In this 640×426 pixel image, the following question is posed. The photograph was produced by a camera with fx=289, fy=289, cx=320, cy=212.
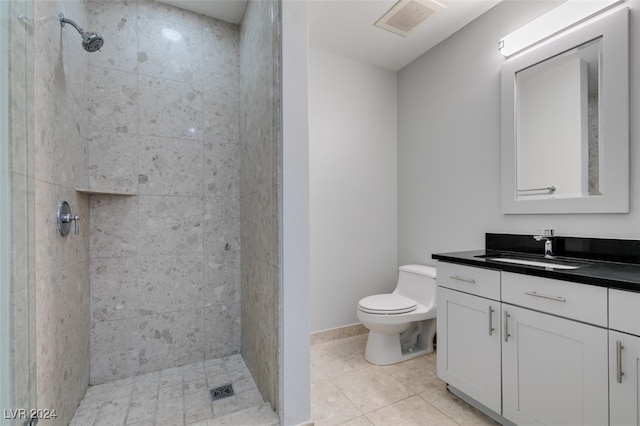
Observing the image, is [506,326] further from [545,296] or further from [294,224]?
[294,224]

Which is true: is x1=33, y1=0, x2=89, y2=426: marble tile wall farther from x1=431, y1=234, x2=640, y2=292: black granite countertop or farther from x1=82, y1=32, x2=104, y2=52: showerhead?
x1=431, y1=234, x2=640, y2=292: black granite countertop

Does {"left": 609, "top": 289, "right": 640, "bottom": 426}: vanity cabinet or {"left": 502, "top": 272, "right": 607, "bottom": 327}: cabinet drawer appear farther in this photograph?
{"left": 502, "top": 272, "right": 607, "bottom": 327}: cabinet drawer

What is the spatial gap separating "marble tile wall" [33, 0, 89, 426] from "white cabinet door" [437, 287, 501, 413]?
1.91 m

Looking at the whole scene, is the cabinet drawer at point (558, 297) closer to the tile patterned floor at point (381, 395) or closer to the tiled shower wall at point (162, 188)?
the tile patterned floor at point (381, 395)

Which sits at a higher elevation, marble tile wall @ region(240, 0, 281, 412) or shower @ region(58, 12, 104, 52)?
shower @ region(58, 12, 104, 52)

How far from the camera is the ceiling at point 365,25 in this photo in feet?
6.54

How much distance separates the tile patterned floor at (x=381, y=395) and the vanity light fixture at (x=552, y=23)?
2.21 meters

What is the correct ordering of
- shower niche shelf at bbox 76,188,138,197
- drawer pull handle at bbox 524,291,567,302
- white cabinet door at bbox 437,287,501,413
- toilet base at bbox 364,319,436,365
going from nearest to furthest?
drawer pull handle at bbox 524,291,567,302
white cabinet door at bbox 437,287,501,413
shower niche shelf at bbox 76,188,138,197
toilet base at bbox 364,319,436,365

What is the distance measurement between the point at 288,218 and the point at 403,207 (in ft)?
6.00

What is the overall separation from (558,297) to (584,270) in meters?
0.18

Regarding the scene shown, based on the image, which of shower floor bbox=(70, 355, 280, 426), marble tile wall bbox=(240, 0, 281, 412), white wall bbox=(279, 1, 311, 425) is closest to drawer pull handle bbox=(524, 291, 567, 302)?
white wall bbox=(279, 1, 311, 425)

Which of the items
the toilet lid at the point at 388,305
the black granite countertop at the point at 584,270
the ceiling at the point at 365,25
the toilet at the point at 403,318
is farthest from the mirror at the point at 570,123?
the toilet lid at the point at 388,305

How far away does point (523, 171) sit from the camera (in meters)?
1.87

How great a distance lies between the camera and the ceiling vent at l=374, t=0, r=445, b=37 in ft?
6.49
